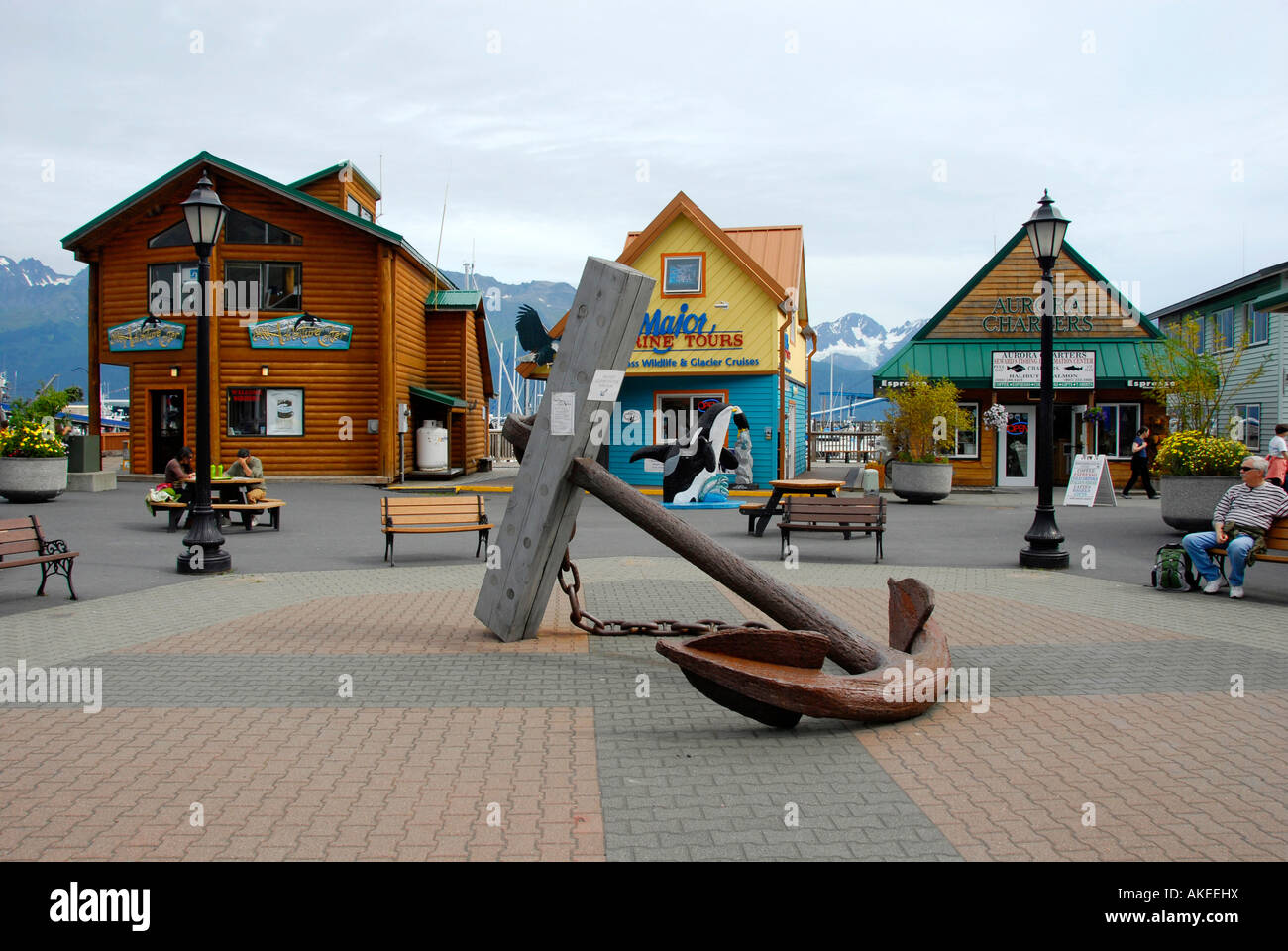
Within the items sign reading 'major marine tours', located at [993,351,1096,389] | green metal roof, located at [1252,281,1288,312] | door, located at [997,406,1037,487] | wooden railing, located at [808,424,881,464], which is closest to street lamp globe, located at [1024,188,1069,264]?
green metal roof, located at [1252,281,1288,312]

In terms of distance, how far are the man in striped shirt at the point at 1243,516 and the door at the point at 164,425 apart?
981 inches

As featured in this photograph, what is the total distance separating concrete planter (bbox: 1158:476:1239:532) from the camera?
43.6 ft

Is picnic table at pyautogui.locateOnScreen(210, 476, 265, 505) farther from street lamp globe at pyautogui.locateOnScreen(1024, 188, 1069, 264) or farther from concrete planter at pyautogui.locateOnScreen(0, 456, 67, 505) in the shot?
street lamp globe at pyautogui.locateOnScreen(1024, 188, 1069, 264)

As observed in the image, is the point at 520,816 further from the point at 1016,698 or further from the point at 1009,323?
the point at 1009,323

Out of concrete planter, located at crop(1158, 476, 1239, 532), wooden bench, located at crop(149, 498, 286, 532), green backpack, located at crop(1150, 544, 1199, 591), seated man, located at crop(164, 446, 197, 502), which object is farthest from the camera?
seated man, located at crop(164, 446, 197, 502)

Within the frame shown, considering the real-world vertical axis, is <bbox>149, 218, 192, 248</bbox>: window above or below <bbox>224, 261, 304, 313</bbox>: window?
above

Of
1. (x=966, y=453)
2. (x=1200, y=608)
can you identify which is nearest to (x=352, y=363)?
(x=966, y=453)

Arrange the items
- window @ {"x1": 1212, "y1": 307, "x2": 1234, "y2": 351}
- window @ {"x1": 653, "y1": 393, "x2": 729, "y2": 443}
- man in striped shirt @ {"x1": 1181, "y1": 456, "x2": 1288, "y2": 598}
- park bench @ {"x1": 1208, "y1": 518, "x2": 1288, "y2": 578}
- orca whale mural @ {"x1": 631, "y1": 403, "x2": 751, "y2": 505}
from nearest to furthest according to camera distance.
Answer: park bench @ {"x1": 1208, "y1": 518, "x2": 1288, "y2": 578}, man in striped shirt @ {"x1": 1181, "y1": 456, "x2": 1288, "y2": 598}, orca whale mural @ {"x1": 631, "y1": 403, "x2": 751, "y2": 505}, window @ {"x1": 653, "y1": 393, "x2": 729, "y2": 443}, window @ {"x1": 1212, "y1": 307, "x2": 1234, "y2": 351}

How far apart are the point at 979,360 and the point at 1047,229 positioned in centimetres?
1549

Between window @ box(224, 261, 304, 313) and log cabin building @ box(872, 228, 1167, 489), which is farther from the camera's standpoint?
window @ box(224, 261, 304, 313)

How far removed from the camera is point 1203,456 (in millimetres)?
13398

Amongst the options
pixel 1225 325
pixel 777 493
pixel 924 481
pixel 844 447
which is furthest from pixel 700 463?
pixel 844 447

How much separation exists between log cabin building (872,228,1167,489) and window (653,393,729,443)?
A: 5.01 m

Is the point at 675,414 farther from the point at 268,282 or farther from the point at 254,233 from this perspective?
the point at 254,233
